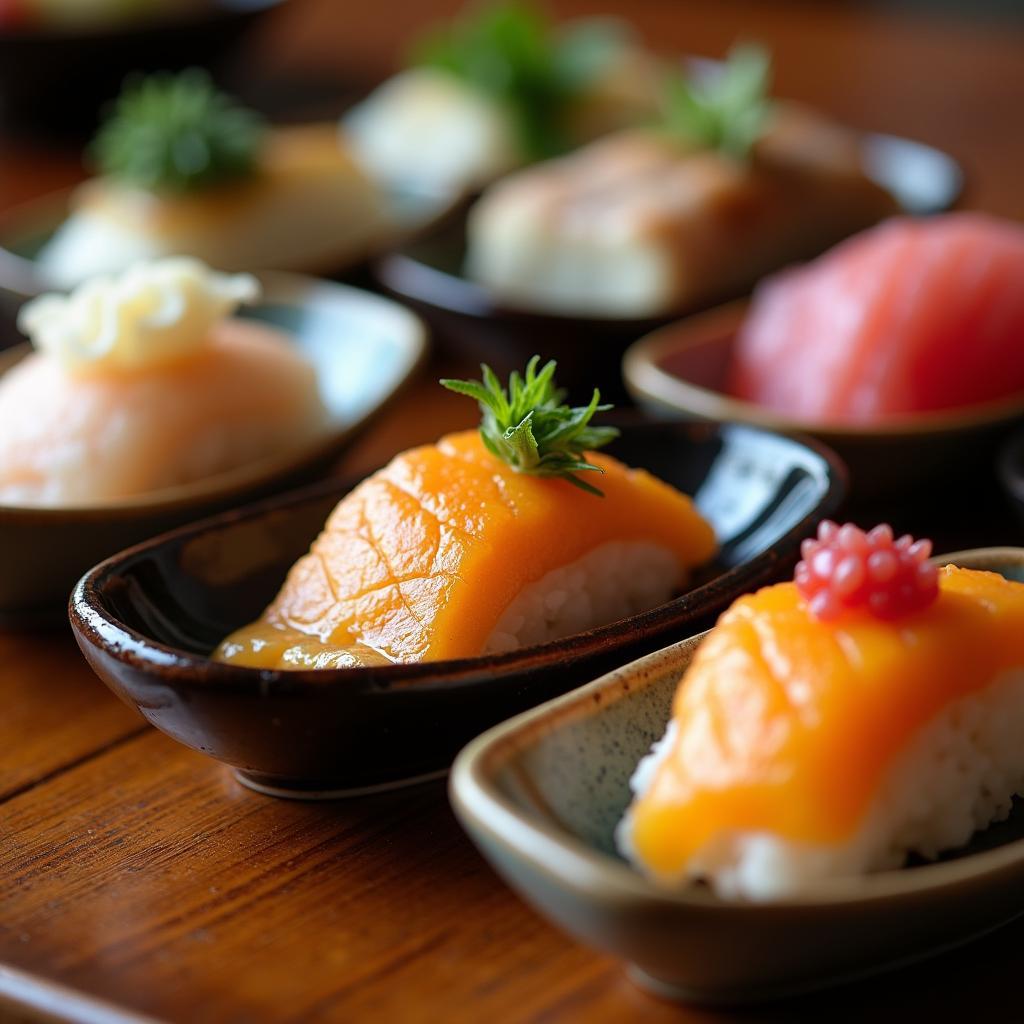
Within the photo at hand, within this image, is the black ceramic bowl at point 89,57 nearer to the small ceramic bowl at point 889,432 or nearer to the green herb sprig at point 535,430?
the small ceramic bowl at point 889,432

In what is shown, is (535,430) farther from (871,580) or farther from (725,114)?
(725,114)

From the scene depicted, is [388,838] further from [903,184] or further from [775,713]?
[903,184]

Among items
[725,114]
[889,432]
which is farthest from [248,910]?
[725,114]

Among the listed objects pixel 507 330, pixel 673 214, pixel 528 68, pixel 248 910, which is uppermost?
pixel 528 68

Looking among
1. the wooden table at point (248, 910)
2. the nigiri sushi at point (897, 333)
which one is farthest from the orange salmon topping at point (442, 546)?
the nigiri sushi at point (897, 333)

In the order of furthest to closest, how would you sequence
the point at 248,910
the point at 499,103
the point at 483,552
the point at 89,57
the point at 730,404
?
the point at 89,57 < the point at 499,103 < the point at 730,404 < the point at 483,552 < the point at 248,910

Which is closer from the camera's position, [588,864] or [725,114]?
[588,864]
